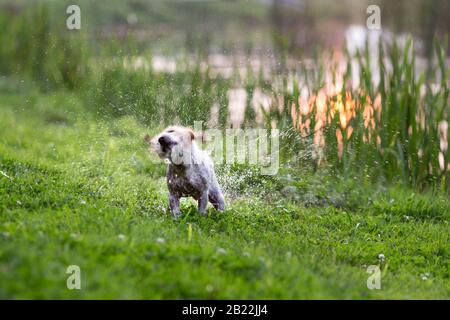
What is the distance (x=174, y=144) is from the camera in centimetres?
563

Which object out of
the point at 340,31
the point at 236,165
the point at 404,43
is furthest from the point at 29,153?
the point at 340,31

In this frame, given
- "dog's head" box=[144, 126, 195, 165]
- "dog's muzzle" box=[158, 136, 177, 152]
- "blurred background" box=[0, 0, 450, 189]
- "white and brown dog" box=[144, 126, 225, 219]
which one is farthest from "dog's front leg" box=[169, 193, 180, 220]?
"blurred background" box=[0, 0, 450, 189]

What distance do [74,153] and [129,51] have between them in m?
2.54

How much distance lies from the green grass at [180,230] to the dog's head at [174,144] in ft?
1.89

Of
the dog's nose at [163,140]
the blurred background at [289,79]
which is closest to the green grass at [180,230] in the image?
the blurred background at [289,79]

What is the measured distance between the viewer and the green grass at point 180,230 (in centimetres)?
414

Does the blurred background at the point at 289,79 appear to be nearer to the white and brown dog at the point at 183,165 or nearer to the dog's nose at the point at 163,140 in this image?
the white and brown dog at the point at 183,165

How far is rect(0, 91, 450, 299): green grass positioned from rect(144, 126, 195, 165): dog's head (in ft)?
1.89

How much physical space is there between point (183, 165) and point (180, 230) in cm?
66

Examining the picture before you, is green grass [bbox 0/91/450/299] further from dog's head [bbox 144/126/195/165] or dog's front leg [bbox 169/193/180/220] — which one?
dog's head [bbox 144/126/195/165]

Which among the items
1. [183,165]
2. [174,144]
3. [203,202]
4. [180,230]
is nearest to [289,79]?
[203,202]

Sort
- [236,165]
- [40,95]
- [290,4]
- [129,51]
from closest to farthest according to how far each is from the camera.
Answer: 1. [236,165]
2. [129,51]
3. [40,95]
4. [290,4]

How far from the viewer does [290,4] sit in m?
13.3
